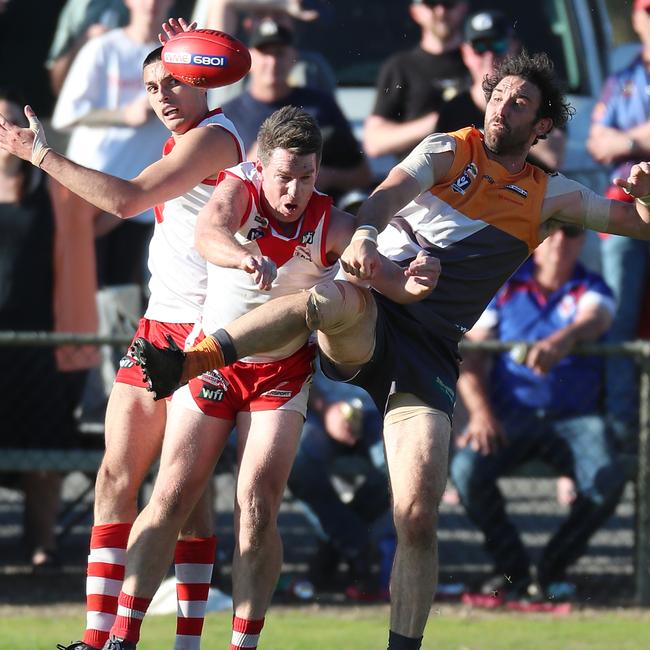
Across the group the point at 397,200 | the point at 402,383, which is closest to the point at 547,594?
the point at 402,383

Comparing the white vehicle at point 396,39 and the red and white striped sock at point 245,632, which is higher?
the white vehicle at point 396,39

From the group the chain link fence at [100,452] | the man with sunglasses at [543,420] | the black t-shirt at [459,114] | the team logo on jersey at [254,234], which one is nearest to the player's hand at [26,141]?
the team logo on jersey at [254,234]

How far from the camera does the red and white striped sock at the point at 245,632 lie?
224 inches

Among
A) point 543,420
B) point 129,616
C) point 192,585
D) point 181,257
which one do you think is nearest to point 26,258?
point 181,257

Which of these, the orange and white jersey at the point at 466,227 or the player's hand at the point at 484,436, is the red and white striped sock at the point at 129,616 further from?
the player's hand at the point at 484,436

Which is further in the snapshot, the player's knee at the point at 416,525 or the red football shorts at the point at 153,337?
the red football shorts at the point at 153,337

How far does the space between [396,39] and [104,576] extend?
517 cm

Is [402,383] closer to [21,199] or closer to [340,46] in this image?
[21,199]

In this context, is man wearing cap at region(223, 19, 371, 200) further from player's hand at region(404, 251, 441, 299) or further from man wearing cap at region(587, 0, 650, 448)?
player's hand at region(404, 251, 441, 299)

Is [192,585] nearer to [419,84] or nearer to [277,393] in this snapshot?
[277,393]

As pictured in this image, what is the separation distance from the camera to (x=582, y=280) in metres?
8.64

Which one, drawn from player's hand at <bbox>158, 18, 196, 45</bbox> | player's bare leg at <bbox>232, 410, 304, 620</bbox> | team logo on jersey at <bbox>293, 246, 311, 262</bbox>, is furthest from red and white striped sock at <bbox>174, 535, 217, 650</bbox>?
player's hand at <bbox>158, 18, 196, 45</bbox>

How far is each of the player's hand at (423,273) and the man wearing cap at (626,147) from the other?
3443 millimetres

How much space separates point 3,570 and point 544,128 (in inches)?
178
